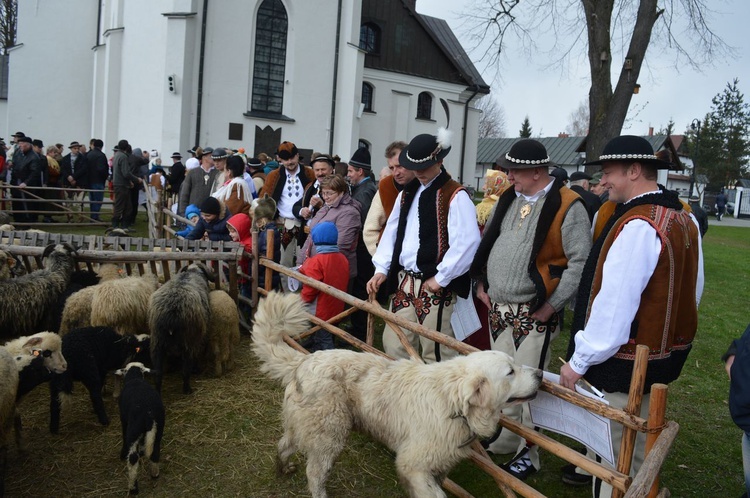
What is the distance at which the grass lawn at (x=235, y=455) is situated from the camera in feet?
12.1

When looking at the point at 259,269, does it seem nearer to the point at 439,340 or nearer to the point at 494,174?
the point at 494,174

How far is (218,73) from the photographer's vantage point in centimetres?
2056

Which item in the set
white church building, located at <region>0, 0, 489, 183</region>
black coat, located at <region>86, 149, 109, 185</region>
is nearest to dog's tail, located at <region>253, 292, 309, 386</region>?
black coat, located at <region>86, 149, 109, 185</region>

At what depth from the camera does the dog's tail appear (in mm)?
3631

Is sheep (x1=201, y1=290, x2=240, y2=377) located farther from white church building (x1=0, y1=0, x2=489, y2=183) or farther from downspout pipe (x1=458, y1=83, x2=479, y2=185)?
downspout pipe (x1=458, y1=83, x2=479, y2=185)

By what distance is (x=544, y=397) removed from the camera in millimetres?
3068

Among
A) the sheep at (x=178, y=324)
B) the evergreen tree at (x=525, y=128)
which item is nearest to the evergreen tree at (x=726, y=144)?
the evergreen tree at (x=525, y=128)

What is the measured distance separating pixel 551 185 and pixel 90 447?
3.81m

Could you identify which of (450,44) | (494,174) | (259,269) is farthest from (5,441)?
(450,44)

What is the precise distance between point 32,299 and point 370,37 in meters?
25.7

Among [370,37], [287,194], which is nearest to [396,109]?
[370,37]

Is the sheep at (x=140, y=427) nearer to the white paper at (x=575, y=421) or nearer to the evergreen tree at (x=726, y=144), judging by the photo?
the white paper at (x=575, y=421)

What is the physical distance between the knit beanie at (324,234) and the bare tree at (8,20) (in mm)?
39745

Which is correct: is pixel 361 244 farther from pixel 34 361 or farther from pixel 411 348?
pixel 34 361
